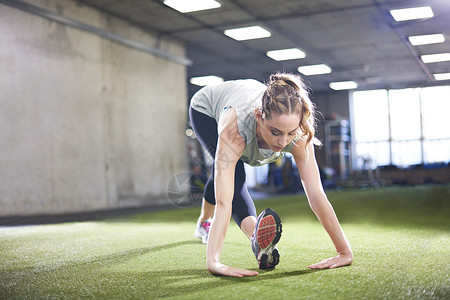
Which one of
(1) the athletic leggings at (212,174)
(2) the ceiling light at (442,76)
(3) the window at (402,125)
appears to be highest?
(2) the ceiling light at (442,76)

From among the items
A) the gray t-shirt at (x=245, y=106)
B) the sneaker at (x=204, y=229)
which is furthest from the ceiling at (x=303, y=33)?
the gray t-shirt at (x=245, y=106)

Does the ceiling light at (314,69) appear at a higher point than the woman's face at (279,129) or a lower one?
higher

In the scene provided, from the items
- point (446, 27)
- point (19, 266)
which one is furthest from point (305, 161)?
point (446, 27)

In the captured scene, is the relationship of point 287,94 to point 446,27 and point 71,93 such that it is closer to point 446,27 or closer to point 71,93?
point 71,93

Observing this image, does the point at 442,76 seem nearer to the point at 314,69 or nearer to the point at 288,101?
the point at 314,69

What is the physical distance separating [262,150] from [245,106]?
0.20m

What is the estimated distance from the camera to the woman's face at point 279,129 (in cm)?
175

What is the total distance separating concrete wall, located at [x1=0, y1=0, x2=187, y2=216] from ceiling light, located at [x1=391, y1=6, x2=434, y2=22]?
13.1ft

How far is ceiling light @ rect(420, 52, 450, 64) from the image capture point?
37.2 feet

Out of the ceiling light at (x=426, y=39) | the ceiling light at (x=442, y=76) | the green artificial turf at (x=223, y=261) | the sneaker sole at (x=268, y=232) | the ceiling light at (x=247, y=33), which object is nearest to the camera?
the green artificial turf at (x=223, y=261)

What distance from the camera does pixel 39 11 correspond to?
6.23 metres

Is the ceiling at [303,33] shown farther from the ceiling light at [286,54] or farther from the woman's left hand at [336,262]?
the woman's left hand at [336,262]

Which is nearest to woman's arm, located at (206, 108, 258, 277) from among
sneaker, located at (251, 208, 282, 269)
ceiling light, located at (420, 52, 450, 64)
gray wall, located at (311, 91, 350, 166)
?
sneaker, located at (251, 208, 282, 269)

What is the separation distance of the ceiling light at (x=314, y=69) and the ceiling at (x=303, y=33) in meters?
0.21
